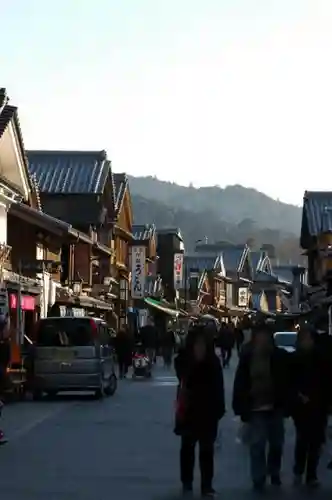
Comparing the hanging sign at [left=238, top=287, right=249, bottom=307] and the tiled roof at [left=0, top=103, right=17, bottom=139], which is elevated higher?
the hanging sign at [left=238, top=287, right=249, bottom=307]

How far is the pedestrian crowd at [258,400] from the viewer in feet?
38.2

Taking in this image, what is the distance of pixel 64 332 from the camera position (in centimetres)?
2816

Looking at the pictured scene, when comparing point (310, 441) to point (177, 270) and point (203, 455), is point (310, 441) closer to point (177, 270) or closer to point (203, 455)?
point (203, 455)

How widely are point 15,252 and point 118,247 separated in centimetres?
3002

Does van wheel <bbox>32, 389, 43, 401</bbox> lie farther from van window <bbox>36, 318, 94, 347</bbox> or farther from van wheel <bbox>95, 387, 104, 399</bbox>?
van wheel <bbox>95, 387, 104, 399</bbox>

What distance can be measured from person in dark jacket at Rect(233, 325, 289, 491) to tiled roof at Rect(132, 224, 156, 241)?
73.2 meters

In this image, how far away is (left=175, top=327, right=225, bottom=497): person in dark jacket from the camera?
38.0 feet

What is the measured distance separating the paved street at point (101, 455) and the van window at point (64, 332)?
70.1 inches

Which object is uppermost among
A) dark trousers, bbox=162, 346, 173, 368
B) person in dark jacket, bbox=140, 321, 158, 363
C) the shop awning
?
the shop awning

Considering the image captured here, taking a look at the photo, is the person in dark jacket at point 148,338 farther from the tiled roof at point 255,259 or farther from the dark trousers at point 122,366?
the tiled roof at point 255,259

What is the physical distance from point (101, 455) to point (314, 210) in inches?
2482

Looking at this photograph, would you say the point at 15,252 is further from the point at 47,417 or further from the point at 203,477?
the point at 203,477

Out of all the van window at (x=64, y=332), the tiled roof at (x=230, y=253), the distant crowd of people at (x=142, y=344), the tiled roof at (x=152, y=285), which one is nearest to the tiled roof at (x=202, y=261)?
the tiled roof at (x=230, y=253)

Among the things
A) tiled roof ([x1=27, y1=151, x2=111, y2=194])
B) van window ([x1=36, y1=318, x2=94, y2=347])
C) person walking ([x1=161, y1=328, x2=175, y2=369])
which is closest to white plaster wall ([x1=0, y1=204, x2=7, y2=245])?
van window ([x1=36, y1=318, x2=94, y2=347])
